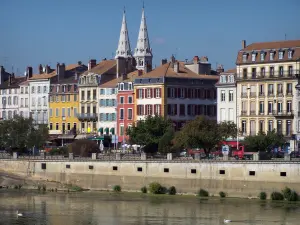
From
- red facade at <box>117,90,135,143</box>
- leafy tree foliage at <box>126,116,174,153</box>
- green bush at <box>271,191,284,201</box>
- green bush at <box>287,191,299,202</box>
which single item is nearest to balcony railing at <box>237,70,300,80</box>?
leafy tree foliage at <box>126,116,174,153</box>

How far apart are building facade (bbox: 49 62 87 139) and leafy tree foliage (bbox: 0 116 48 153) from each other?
22329 mm

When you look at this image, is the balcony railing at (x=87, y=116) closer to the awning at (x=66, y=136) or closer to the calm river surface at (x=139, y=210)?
the awning at (x=66, y=136)

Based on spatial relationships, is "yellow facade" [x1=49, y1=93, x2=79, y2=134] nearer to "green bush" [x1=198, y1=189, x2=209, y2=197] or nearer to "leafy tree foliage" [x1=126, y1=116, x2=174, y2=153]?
"leafy tree foliage" [x1=126, y1=116, x2=174, y2=153]

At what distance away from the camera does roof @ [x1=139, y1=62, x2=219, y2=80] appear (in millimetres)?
120125

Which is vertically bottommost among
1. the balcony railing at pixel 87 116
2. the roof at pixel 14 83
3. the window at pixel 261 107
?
the window at pixel 261 107

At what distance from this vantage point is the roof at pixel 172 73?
120125 mm

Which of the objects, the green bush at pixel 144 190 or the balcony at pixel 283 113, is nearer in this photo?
the green bush at pixel 144 190

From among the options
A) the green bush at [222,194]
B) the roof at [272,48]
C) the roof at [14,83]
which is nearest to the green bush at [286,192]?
the green bush at [222,194]

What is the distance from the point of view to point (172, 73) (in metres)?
121

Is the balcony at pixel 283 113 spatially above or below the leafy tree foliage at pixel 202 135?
above

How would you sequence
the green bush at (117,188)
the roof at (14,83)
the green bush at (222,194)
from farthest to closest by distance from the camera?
the roof at (14,83) → the green bush at (117,188) → the green bush at (222,194)

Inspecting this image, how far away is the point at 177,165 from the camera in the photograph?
87312 mm

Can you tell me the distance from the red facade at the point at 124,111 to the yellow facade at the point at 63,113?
8657 millimetres

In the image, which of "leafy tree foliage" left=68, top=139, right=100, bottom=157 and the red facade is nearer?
"leafy tree foliage" left=68, top=139, right=100, bottom=157
